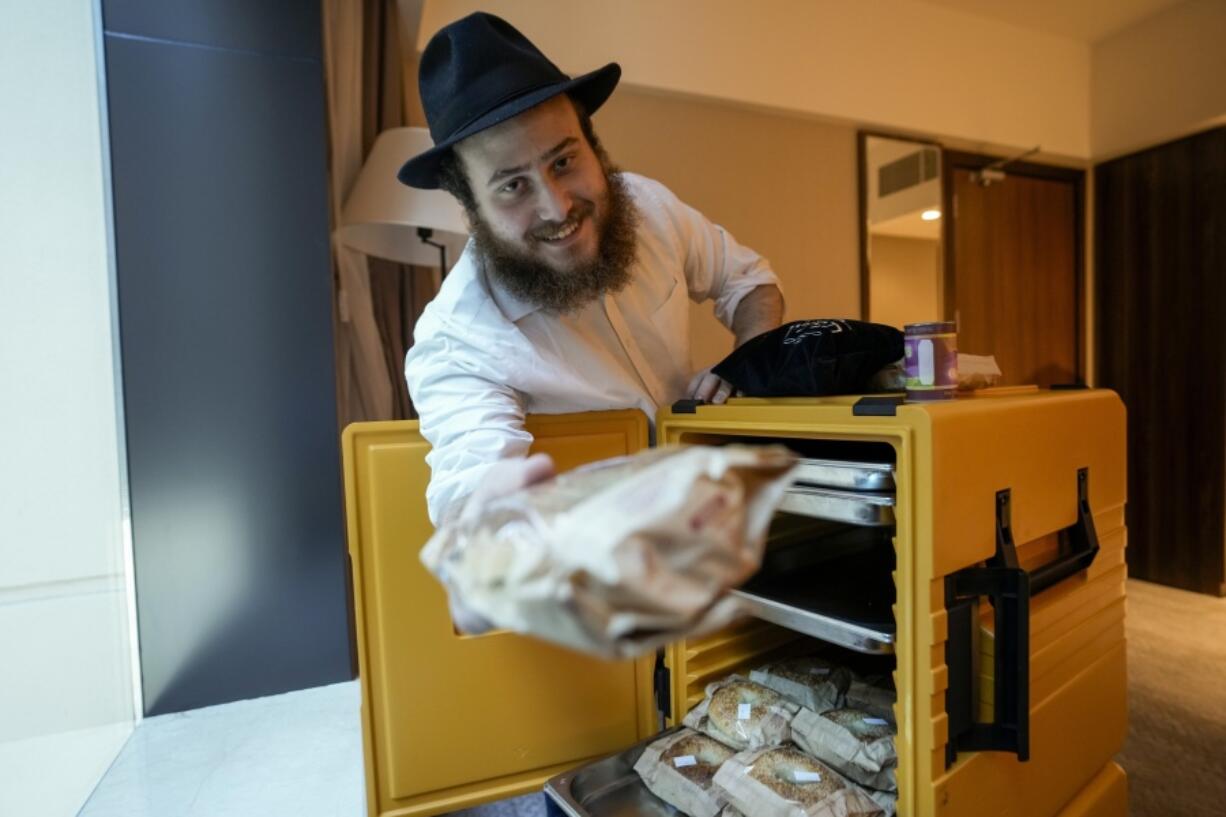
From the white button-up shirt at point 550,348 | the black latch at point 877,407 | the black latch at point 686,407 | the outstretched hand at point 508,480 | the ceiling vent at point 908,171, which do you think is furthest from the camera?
the ceiling vent at point 908,171

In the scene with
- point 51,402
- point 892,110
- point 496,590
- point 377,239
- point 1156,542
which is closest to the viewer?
point 496,590

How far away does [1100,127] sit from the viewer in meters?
2.67

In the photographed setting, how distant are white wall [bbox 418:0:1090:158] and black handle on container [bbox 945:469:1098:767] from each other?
1.79 meters

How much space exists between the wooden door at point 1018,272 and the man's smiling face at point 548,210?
1950 millimetres

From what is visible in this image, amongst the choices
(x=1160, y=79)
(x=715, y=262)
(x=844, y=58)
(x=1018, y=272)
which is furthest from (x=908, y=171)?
(x=715, y=262)

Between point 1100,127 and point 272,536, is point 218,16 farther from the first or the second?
point 1100,127

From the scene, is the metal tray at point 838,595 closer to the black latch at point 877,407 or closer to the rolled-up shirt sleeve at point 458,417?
the black latch at point 877,407

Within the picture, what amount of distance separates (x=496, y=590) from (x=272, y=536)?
1.26 meters

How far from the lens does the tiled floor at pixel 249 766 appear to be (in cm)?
94

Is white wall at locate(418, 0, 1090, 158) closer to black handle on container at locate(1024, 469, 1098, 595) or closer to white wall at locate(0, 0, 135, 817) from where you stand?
white wall at locate(0, 0, 135, 817)

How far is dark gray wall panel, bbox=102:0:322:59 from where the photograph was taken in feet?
4.13

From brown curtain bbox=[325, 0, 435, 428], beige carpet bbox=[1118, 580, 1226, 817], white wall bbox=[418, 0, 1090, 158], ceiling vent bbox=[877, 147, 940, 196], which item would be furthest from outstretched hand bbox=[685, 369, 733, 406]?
ceiling vent bbox=[877, 147, 940, 196]

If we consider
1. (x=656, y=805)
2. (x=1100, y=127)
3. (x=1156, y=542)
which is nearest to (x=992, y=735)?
(x=656, y=805)

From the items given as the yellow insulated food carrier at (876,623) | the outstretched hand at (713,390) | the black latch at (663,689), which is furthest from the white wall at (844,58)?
the black latch at (663,689)
